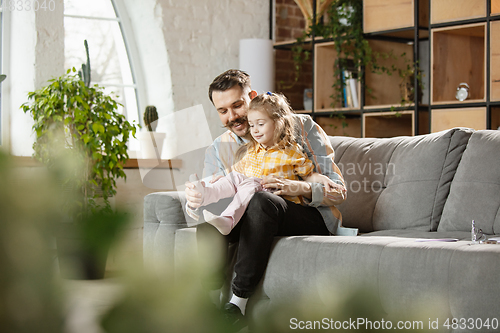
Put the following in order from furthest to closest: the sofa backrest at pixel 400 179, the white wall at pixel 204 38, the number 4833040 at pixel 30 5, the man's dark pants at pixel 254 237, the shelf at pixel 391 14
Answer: the white wall at pixel 204 38 < the shelf at pixel 391 14 < the number 4833040 at pixel 30 5 < the sofa backrest at pixel 400 179 < the man's dark pants at pixel 254 237

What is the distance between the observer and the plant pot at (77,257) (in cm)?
21

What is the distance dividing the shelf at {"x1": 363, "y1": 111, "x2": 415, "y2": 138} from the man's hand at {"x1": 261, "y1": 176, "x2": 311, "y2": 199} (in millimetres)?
1981

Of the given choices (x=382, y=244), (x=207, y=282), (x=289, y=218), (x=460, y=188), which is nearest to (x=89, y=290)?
(x=207, y=282)

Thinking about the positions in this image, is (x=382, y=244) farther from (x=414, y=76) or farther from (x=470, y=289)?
(x=414, y=76)

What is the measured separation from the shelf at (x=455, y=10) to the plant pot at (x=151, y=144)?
1952mm

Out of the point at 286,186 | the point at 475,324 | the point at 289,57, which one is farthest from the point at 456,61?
the point at 475,324

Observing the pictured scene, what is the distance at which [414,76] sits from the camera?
3639 millimetres

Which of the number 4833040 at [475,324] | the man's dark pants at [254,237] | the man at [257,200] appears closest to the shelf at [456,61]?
the man at [257,200]

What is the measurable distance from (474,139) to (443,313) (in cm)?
205

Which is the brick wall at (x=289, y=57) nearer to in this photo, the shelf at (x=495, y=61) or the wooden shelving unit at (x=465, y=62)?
the wooden shelving unit at (x=465, y=62)

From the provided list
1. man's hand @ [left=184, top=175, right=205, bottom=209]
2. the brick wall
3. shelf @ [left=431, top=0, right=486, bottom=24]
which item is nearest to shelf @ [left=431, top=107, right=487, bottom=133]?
shelf @ [left=431, top=0, right=486, bottom=24]

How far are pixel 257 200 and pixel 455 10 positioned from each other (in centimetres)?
228

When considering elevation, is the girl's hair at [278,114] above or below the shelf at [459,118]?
below

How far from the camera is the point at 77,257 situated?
8.6 inches
